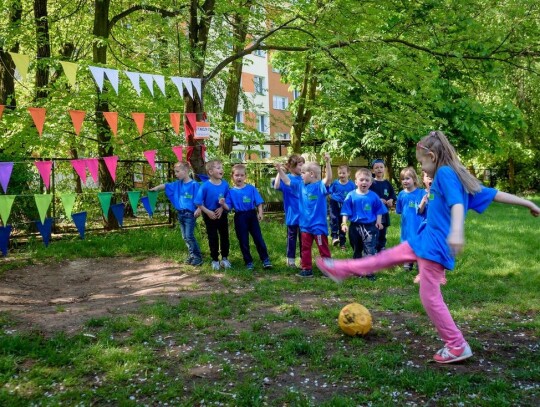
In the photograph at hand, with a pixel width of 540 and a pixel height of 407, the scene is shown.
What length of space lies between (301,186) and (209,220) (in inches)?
64.4

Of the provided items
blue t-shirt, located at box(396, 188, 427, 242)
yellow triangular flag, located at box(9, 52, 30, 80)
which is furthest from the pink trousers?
yellow triangular flag, located at box(9, 52, 30, 80)

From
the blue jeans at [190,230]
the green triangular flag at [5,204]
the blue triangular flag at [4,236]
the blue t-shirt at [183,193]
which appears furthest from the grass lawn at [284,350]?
the blue triangular flag at [4,236]

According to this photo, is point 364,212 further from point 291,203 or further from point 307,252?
point 291,203

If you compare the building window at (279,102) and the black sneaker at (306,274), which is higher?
the building window at (279,102)

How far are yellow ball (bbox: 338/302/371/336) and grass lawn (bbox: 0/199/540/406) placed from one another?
8 cm

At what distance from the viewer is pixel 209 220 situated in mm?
8094

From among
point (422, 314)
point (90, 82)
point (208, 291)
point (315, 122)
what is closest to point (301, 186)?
point (208, 291)

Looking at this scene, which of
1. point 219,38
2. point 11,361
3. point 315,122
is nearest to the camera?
point 11,361

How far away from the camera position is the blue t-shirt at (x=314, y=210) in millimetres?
7527

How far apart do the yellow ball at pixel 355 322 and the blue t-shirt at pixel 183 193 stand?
4.17 metres

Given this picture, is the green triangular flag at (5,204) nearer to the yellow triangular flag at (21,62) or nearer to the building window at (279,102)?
the yellow triangular flag at (21,62)

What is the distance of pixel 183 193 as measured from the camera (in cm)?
828

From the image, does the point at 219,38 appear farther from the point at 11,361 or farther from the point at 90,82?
the point at 11,361

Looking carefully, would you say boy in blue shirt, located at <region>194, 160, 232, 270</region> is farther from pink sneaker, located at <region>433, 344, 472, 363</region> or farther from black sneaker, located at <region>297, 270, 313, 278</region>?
pink sneaker, located at <region>433, 344, 472, 363</region>
